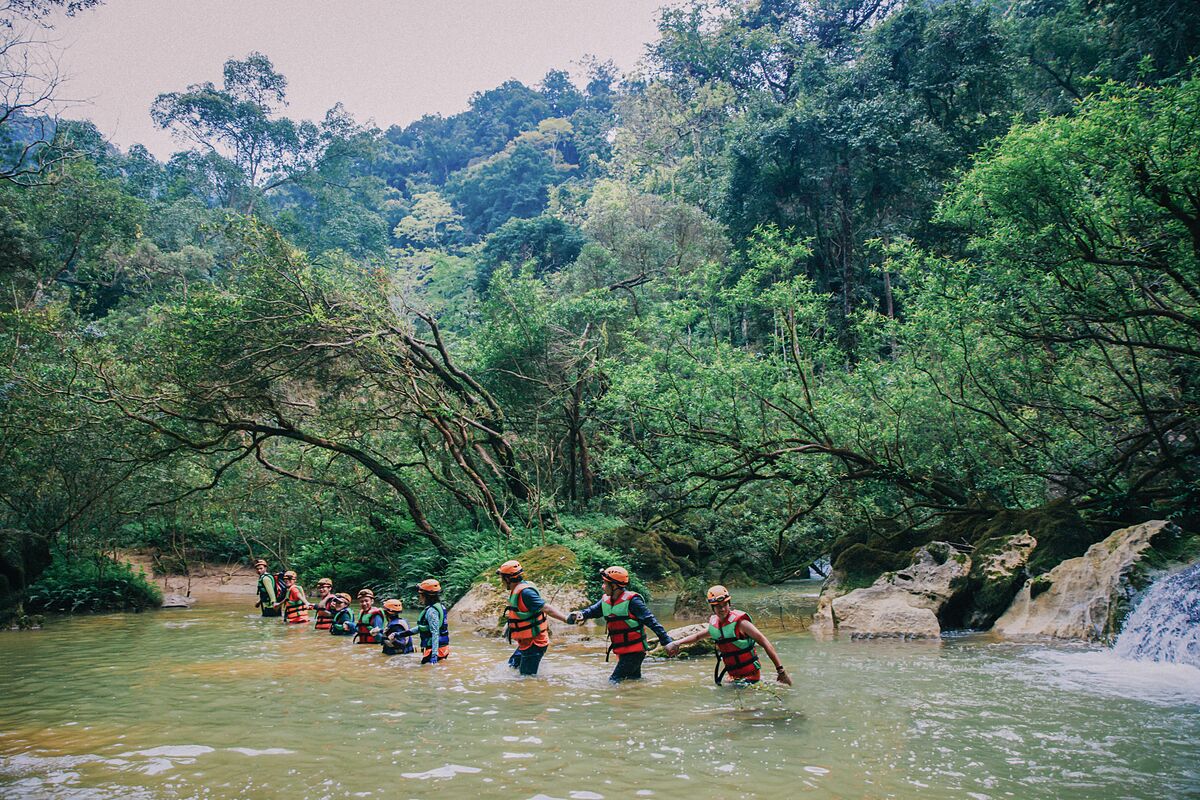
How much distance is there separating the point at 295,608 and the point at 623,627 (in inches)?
342

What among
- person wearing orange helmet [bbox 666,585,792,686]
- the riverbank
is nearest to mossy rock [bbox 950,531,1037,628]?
person wearing orange helmet [bbox 666,585,792,686]

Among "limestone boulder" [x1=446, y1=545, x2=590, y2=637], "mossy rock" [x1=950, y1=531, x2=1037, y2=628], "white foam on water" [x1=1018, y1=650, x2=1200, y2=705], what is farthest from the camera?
"limestone boulder" [x1=446, y1=545, x2=590, y2=637]

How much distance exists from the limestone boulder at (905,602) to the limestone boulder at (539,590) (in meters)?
4.12

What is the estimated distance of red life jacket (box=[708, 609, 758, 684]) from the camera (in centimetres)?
743

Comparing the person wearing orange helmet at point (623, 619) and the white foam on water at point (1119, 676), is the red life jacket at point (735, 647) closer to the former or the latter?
the person wearing orange helmet at point (623, 619)

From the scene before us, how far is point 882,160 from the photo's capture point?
2555 centimetres

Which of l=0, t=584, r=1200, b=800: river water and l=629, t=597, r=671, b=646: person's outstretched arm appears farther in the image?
l=629, t=597, r=671, b=646: person's outstretched arm

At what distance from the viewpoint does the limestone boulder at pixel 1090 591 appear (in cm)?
981

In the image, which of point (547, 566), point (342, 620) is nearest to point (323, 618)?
point (342, 620)

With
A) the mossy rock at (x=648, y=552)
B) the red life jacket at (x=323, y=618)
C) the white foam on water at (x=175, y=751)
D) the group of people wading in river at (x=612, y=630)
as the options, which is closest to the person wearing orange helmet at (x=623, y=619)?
the group of people wading in river at (x=612, y=630)

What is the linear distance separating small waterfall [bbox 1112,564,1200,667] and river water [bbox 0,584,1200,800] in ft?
0.98

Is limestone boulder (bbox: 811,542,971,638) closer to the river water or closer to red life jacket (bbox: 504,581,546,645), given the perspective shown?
the river water

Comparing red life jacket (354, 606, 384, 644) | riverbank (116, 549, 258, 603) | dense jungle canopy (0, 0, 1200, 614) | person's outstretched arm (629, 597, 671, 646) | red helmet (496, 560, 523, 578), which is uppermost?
dense jungle canopy (0, 0, 1200, 614)

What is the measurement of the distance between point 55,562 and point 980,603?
1819 cm
